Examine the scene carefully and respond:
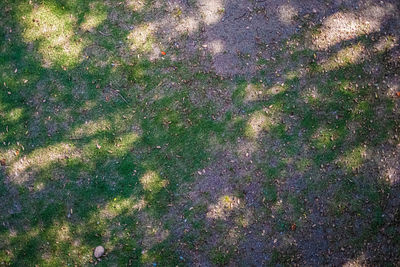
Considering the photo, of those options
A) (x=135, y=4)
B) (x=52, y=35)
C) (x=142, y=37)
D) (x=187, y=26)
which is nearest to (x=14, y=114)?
(x=52, y=35)

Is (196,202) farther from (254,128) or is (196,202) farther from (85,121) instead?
(85,121)

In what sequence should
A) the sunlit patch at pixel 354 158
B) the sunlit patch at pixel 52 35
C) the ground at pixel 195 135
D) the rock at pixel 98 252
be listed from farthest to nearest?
the sunlit patch at pixel 354 158 → the sunlit patch at pixel 52 35 → the ground at pixel 195 135 → the rock at pixel 98 252

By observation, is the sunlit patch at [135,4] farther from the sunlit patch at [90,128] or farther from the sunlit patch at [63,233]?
the sunlit patch at [63,233]

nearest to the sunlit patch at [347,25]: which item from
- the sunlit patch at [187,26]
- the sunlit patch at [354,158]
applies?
the sunlit patch at [354,158]

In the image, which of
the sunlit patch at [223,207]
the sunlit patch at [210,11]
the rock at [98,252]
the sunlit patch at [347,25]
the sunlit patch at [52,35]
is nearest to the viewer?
the rock at [98,252]

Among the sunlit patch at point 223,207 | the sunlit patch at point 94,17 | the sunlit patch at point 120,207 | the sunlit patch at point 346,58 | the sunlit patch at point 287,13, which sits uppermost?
the sunlit patch at point 94,17

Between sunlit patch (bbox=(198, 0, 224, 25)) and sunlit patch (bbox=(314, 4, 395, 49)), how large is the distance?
165 cm

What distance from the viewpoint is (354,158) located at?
4809 mm

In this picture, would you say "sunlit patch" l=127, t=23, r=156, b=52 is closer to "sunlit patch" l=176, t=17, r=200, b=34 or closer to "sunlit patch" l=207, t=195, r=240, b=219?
"sunlit patch" l=176, t=17, r=200, b=34

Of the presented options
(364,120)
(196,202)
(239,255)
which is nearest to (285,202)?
(239,255)

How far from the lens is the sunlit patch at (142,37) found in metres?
4.79

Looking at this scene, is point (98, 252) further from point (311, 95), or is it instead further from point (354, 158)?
point (354, 158)

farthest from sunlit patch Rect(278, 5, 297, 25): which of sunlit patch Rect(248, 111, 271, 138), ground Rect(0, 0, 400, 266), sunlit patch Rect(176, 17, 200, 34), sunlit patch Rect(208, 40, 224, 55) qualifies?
sunlit patch Rect(248, 111, 271, 138)

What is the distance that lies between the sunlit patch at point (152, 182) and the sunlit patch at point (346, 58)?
3207mm
